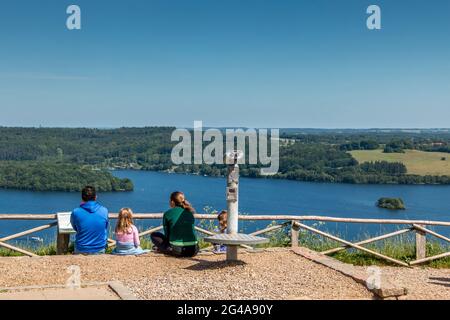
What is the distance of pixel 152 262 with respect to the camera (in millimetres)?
9141

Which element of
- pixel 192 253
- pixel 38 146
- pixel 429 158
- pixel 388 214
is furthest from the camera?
pixel 429 158

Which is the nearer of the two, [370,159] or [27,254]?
[27,254]

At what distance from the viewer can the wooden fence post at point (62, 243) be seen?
1023cm

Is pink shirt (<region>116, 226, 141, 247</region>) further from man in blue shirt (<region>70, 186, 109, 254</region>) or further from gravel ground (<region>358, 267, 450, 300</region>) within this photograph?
gravel ground (<region>358, 267, 450, 300</region>)

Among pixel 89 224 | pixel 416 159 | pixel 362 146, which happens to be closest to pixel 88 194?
pixel 89 224

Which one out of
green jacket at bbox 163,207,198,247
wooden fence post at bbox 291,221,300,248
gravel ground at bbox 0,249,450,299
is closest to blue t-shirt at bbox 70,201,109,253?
gravel ground at bbox 0,249,450,299

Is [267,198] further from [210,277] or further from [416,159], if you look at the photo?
[210,277]

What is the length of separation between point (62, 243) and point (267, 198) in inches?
1872

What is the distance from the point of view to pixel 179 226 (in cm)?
945

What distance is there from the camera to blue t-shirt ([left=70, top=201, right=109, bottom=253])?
375 inches

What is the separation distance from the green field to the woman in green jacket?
82.4 metres

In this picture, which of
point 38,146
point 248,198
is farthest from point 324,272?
point 38,146

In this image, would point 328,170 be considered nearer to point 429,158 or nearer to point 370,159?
point 370,159

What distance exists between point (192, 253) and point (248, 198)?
45717 mm
